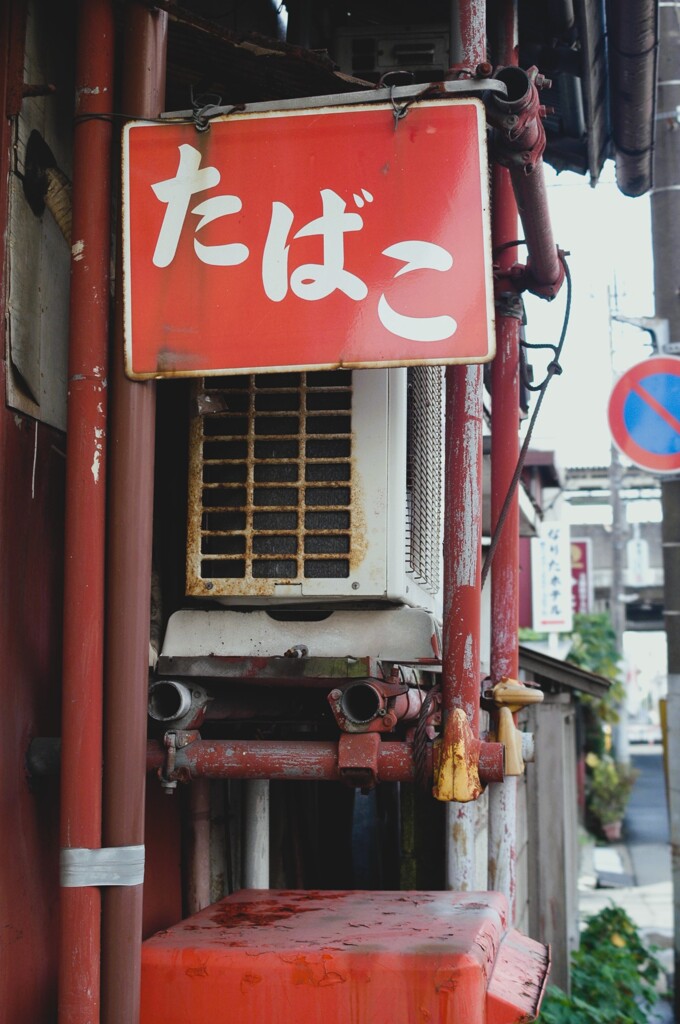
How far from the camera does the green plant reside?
28.1 metres

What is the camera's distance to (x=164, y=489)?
183 inches

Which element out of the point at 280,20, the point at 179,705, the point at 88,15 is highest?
the point at 280,20

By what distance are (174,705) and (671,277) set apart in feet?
25.3

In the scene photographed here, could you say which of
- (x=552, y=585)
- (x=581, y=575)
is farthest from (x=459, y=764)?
(x=581, y=575)

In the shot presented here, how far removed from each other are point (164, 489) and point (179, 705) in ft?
3.71

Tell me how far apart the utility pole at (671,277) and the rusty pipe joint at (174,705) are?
6473 millimetres

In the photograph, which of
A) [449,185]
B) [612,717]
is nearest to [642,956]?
[449,185]

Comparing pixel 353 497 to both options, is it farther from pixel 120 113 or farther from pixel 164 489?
pixel 120 113

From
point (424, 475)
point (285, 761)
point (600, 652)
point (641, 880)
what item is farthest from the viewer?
point (600, 652)

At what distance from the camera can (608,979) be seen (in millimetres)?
11906

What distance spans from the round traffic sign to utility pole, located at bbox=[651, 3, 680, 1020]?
0.77 metres

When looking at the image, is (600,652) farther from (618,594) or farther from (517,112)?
(517,112)

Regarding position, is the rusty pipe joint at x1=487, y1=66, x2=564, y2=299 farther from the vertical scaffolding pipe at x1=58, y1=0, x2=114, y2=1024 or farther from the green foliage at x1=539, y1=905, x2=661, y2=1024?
the green foliage at x1=539, y1=905, x2=661, y2=1024

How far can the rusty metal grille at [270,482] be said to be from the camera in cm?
400
